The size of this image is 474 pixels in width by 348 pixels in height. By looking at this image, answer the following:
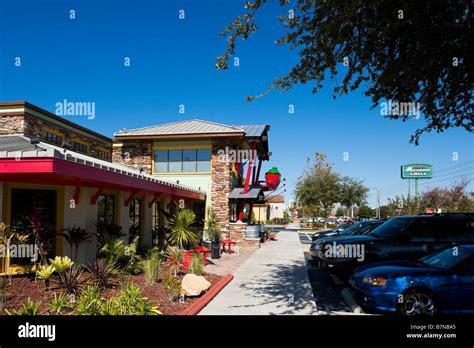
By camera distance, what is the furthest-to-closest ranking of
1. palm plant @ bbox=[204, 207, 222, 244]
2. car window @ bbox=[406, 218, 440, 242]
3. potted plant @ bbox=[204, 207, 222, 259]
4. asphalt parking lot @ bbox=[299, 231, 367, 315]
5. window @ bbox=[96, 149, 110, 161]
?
window @ bbox=[96, 149, 110, 161]
palm plant @ bbox=[204, 207, 222, 244]
potted plant @ bbox=[204, 207, 222, 259]
car window @ bbox=[406, 218, 440, 242]
asphalt parking lot @ bbox=[299, 231, 367, 315]

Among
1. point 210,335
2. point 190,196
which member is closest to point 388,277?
point 210,335

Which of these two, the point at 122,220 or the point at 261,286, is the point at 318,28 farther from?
the point at 122,220

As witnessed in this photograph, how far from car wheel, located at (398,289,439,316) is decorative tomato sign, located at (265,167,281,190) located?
18.0 meters

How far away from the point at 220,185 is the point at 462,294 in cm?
1589

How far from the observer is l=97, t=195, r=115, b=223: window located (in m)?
11.4

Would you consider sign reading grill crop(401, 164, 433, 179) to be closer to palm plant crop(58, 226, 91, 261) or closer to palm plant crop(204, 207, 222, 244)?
palm plant crop(204, 207, 222, 244)

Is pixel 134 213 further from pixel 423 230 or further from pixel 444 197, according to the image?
pixel 444 197

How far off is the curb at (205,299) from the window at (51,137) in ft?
43.6

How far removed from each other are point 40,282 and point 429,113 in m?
10.8

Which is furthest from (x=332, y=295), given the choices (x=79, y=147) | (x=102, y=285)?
(x=79, y=147)

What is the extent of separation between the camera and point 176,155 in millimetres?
22172

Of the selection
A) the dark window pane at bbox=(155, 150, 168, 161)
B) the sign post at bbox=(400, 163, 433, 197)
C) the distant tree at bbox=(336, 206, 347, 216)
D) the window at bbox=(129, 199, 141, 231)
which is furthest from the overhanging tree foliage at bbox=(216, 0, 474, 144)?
the distant tree at bbox=(336, 206, 347, 216)

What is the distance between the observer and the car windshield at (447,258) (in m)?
6.72

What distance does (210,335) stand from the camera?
514 cm
